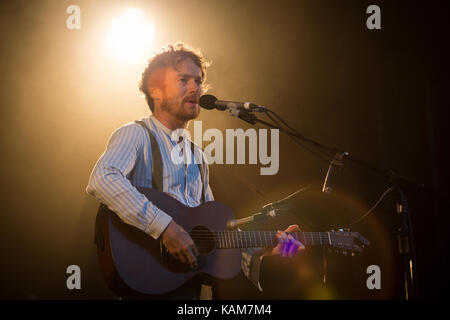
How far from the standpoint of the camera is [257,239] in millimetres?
2256

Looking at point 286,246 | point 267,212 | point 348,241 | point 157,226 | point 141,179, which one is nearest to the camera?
point 157,226

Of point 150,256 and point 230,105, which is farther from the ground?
point 230,105

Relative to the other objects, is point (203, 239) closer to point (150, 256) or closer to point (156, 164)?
point (150, 256)

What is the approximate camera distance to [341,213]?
319cm

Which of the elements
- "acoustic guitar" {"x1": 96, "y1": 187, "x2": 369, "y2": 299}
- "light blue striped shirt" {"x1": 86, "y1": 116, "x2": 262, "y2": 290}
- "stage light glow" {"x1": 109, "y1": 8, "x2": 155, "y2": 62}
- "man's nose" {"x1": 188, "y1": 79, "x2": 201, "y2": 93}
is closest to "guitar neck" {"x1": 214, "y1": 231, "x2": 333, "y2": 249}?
"acoustic guitar" {"x1": 96, "y1": 187, "x2": 369, "y2": 299}

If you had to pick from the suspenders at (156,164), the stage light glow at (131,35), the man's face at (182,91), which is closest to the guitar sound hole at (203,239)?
the suspenders at (156,164)

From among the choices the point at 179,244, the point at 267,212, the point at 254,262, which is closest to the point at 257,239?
the point at 254,262

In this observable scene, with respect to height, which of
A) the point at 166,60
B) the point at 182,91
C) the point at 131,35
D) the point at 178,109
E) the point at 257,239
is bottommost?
the point at 257,239

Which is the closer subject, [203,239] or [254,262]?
[203,239]

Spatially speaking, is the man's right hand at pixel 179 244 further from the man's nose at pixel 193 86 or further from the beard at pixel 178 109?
the man's nose at pixel 193 86

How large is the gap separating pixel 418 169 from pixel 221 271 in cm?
203

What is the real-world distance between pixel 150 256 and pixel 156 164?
53 cm

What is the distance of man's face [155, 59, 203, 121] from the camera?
2.40 meters

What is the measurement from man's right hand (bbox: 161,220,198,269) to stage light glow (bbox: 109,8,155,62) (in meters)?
1.77
